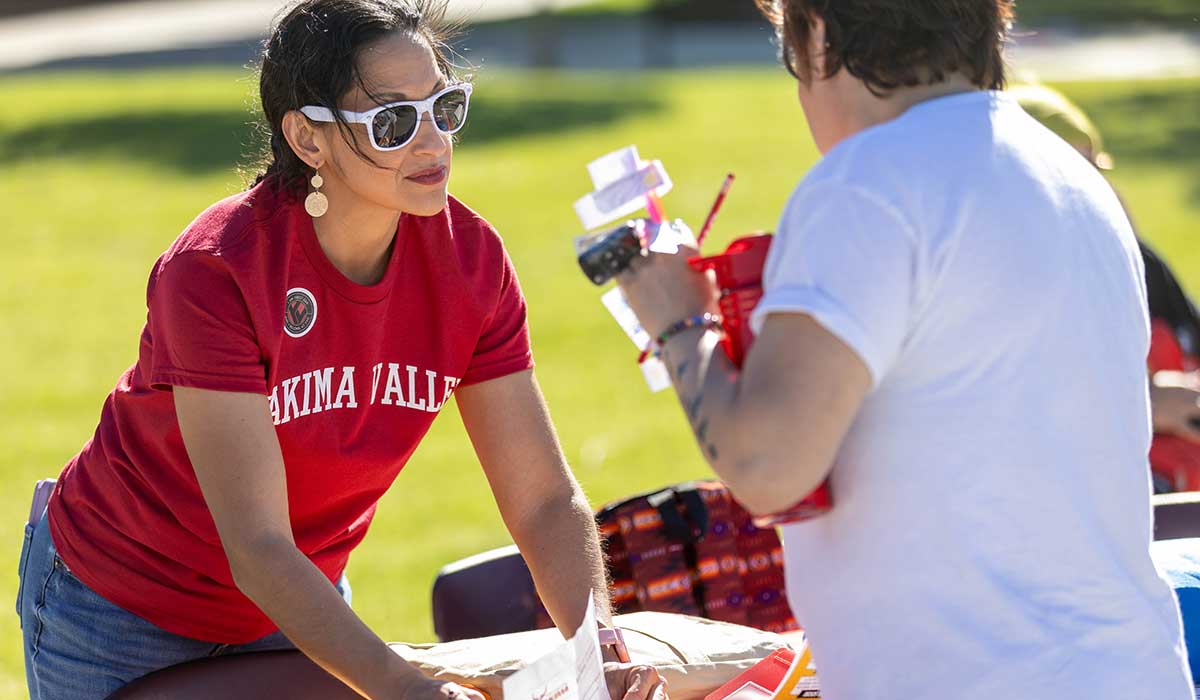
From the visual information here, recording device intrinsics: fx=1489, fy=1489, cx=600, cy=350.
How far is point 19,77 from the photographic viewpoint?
16.8m

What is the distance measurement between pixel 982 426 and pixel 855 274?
251 mm

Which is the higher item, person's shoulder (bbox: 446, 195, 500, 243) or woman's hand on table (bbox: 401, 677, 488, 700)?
person's shoulder (bbox: 446, 195, 500, 243)

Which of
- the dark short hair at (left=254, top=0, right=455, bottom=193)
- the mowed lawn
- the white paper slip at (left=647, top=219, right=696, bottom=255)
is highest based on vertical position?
the dark short hair at (left=254, top=0, right=455, bottom=193)

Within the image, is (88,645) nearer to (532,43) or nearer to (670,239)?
(670,239)

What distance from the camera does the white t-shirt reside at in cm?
163

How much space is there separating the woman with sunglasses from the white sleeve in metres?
0.96

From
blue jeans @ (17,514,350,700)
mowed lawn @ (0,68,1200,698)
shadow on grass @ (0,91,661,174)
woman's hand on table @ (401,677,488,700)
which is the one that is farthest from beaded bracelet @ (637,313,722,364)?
shadow on grass @ (0,91,661,174)

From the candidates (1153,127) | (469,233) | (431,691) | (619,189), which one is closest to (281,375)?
(469,233)

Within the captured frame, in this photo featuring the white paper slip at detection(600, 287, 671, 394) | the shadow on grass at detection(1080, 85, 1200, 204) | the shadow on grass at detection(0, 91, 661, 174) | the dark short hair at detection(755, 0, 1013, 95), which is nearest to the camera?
the dark short hair at detection(755, 0, 1013, 95)

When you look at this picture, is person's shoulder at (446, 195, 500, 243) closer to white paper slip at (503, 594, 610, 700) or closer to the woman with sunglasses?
the woman with sunglasses

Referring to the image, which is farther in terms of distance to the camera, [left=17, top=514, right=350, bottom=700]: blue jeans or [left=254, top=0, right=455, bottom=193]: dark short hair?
[left=17, top=514, right=350, bottom=700]: blue jeans

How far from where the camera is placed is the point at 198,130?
1391 cm

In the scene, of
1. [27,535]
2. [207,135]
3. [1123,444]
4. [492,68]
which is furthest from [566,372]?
[492,68]

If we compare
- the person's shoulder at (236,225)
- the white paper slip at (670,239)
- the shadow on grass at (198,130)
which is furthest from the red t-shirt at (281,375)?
the shadow on grass at (198,130)
